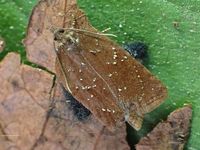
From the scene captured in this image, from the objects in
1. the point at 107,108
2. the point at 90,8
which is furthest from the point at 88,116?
the point at 90,8

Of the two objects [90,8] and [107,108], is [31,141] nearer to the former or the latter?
[107,108]

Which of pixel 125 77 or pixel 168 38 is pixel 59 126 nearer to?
pixel 125 77

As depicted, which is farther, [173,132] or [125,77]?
[173,132]

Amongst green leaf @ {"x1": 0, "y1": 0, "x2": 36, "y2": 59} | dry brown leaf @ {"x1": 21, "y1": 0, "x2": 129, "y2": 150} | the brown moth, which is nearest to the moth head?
the brown moth

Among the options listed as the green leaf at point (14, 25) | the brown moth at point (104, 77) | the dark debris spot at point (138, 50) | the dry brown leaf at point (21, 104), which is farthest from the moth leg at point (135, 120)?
the green leaf at point (14, 25)

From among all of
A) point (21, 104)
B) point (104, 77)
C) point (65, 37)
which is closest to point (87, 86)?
point (104, 77)
